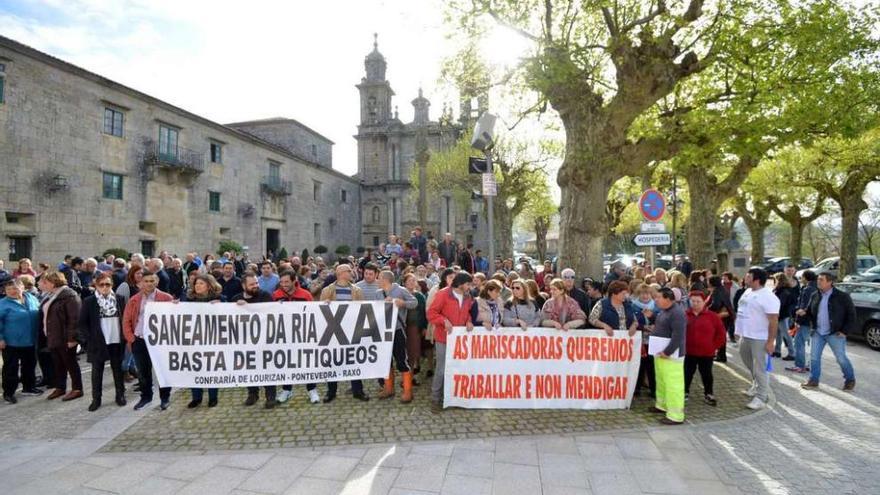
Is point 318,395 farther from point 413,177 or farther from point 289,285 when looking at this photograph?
point 413,177

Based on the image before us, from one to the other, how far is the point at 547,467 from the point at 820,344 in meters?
6.04

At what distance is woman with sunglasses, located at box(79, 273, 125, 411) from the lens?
632 centimetres

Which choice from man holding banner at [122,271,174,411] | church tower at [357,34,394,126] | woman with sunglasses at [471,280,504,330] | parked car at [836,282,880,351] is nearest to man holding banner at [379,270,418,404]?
woman with sunglasses at [471,280,504,330]

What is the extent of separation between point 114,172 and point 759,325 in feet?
81.3

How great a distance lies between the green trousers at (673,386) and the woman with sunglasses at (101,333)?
7742 millimetres

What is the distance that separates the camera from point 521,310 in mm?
6562

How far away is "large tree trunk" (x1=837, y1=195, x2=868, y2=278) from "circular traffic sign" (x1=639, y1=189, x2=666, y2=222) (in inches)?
798

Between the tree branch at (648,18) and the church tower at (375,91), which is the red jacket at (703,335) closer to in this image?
the tree branch at (648,18)

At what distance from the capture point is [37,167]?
17.0 m

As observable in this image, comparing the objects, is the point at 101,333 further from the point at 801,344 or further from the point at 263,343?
the point at 801,344

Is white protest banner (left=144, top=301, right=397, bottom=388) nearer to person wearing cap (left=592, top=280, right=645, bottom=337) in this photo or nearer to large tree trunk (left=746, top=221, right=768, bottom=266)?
person wearing cap (left=592, top=280, right=645, bottom=337)

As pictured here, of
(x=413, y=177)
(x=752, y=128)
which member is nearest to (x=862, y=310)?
(x=752, y=128)

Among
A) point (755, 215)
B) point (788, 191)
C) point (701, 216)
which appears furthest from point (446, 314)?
point (755, 215)

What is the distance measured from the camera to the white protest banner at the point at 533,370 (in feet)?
20.3
